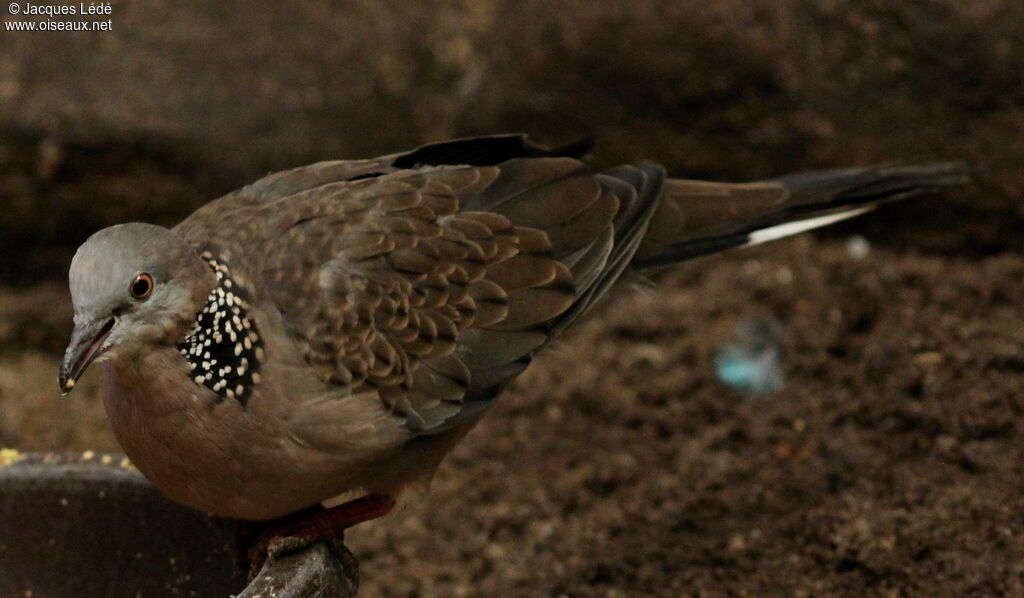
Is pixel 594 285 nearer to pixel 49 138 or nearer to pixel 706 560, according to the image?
pixel 706 560

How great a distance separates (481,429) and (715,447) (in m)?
0.99

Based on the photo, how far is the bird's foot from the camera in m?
2.97

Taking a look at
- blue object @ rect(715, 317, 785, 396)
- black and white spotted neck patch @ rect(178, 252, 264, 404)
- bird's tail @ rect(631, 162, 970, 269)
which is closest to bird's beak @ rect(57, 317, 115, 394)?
black and white spotted neck patch @ rect(178, 252, 264, 404)

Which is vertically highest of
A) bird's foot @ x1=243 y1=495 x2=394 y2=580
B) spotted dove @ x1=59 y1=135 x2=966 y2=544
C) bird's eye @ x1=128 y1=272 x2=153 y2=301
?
bird's eye @ x1=128 y1=272 x2=153 y2=301

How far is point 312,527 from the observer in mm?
3098

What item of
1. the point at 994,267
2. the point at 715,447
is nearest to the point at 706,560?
the point at 715,447

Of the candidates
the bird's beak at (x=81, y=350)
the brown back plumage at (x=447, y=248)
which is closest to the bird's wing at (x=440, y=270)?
the brown back plumage at (x=447, y=248)

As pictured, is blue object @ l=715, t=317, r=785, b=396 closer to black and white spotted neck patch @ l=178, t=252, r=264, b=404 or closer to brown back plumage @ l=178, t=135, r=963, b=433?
brown back plumage @ l=178, t=135, r=963, b=433

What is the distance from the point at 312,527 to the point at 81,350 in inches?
31.2

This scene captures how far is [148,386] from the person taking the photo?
2.83 metres

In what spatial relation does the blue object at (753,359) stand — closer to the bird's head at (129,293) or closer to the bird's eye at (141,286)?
the bird's head at (129,293)

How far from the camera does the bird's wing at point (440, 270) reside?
10.2 ft

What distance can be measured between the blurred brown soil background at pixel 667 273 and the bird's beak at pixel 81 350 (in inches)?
73.8

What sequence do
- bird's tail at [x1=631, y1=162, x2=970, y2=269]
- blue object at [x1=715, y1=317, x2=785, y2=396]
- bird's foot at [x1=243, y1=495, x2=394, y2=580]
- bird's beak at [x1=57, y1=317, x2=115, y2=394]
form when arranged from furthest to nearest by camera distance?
1. blue object at [x1=715, y1=317, x2=785, y2=396]
2. bird's tail at [x1=631, y1=162, x2=970, y2=269]
3. bird's foot at [x1=243, y1=495, x2=394, y2=580]
4. bird's beak at [x1=57, y1=317, x2=115, y2=394]
